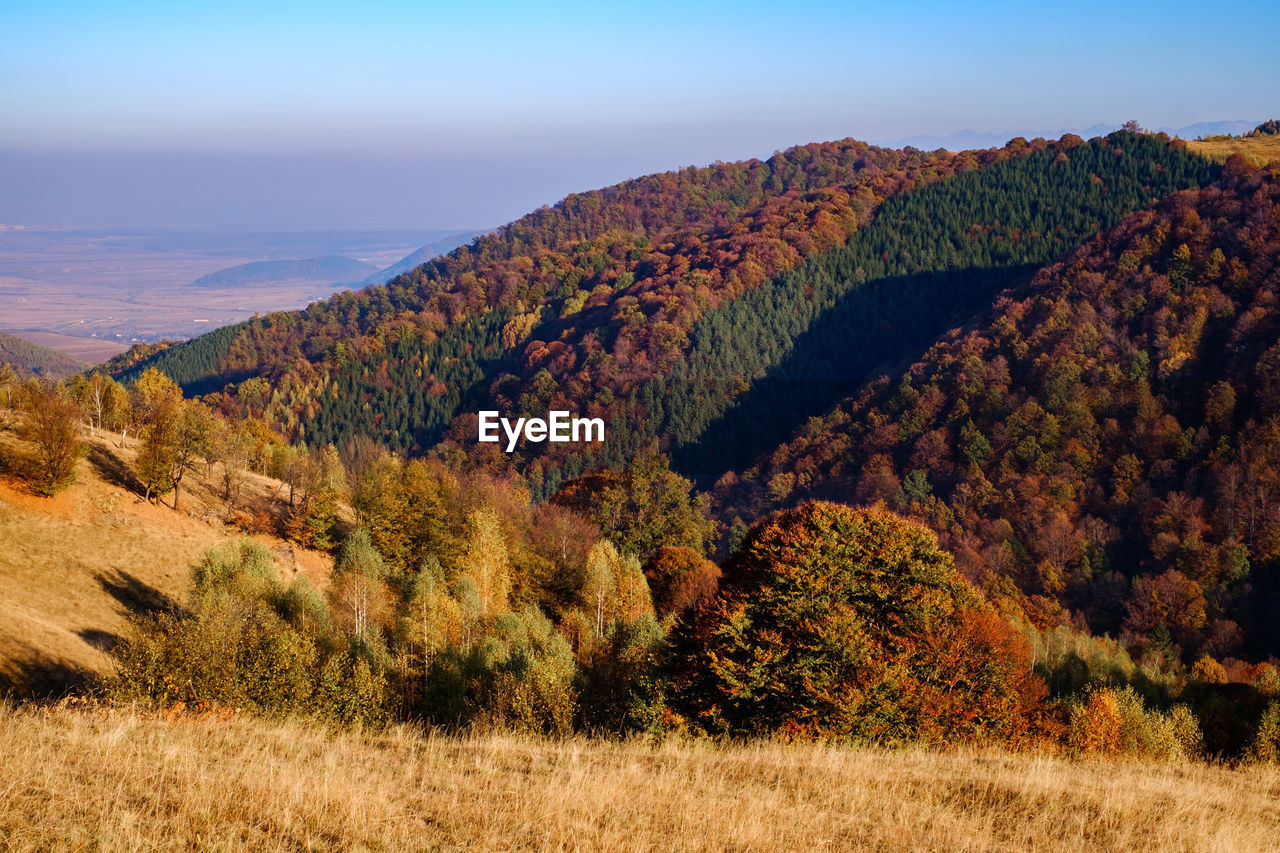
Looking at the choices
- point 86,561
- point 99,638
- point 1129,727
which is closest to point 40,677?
point 99,638

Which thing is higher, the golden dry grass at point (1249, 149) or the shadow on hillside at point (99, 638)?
the golden dry grass at point (1249, 149)

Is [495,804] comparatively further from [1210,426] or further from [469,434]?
[469,434]

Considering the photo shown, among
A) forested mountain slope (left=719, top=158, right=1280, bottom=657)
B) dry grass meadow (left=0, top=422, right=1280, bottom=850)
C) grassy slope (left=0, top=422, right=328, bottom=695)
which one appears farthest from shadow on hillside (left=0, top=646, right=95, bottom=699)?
forested mountain slope (left=719, top=158, right=1280, bottom=657)

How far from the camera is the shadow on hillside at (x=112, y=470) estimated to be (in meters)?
46.6

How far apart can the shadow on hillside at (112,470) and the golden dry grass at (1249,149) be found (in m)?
198

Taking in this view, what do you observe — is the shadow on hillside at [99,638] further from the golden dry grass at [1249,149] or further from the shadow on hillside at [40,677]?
the golden dry grass at [1249,149]

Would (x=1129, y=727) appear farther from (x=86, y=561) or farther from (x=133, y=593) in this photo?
(x=86, y=561)

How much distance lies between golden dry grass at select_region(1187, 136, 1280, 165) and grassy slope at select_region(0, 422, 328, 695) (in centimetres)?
19673

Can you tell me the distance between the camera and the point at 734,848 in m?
8.68

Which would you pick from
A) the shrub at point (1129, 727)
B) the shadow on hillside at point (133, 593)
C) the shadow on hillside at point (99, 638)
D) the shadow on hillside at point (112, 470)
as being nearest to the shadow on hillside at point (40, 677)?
the shadow on hillside at point (99, 638)

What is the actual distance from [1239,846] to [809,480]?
123131 millimetres

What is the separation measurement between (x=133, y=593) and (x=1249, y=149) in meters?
221

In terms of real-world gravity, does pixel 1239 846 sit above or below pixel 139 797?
below

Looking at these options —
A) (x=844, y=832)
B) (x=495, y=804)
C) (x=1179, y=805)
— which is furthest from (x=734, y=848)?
(x=1179, y=805)
